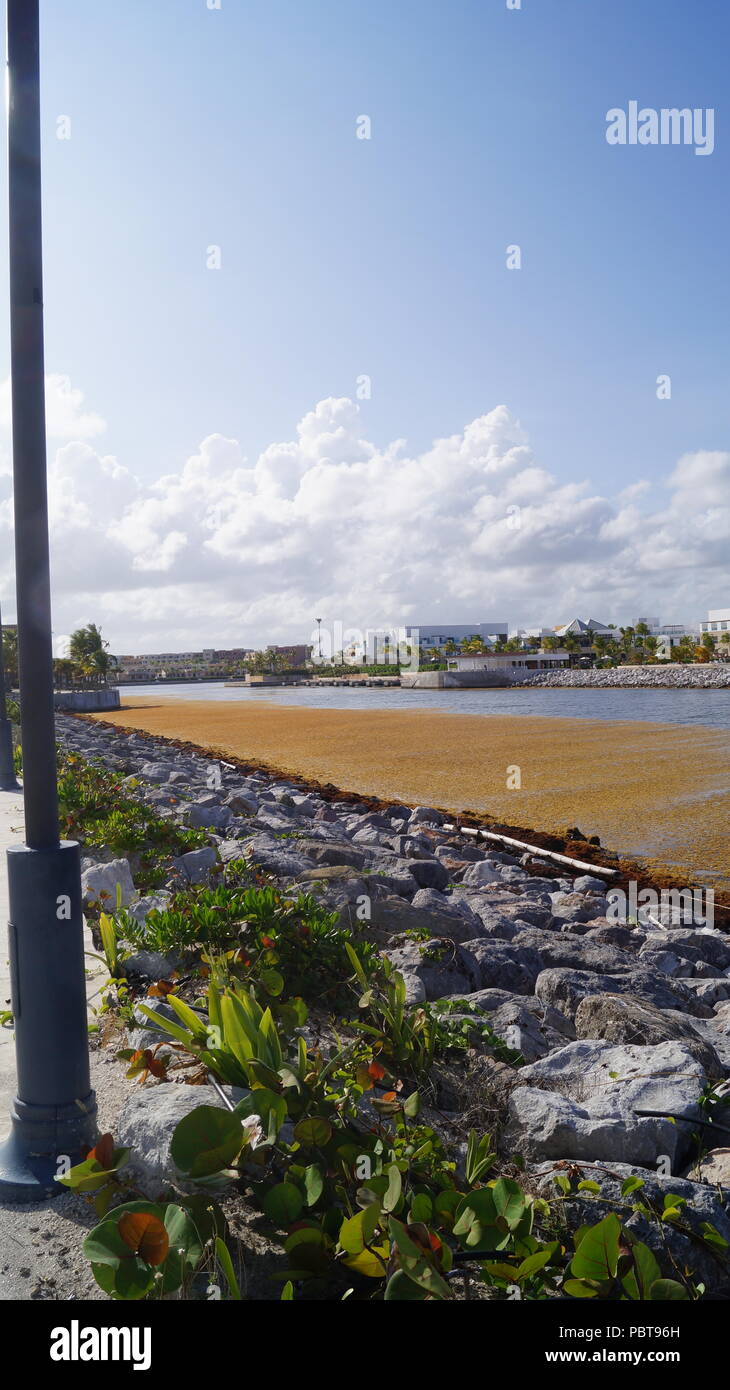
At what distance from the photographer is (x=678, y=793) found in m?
16.0

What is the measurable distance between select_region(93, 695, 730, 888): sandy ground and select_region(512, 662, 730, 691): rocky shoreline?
4858 centimetres

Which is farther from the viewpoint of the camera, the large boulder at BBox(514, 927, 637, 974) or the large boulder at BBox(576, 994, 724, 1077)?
the large boulder at BBox(514, 927, 637, 974)

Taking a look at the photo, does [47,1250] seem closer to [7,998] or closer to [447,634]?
[7,998]

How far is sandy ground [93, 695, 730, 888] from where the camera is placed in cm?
1287

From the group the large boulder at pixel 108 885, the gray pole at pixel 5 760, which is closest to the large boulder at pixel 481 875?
the large boulder at pixel 108 885

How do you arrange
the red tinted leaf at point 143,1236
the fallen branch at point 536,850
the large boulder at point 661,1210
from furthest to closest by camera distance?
the fallen branch at point 536,850 < the large boulder at point 661,1210 < the red tinted leaf at point 143,1236

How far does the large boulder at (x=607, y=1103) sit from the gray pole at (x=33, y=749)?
5.46ft

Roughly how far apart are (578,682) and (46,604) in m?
101

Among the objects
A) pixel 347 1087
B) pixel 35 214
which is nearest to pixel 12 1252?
pixel 347 1087

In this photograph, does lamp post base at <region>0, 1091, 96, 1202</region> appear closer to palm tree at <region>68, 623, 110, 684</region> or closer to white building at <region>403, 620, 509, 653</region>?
palm tree at <region>68, 623, 110, 684</region>

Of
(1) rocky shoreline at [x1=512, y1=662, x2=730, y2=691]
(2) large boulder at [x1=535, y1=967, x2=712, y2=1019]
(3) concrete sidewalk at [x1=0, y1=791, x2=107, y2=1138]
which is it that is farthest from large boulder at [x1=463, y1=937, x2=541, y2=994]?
(1) rocky shoreline at [x1=512, y1=662, x2=730, y2=691]

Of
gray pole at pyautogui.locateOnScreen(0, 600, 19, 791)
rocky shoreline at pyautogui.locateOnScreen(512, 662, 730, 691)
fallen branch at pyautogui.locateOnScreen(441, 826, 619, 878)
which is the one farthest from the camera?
rocky shoreline at pyautogui.locateOnScreen(512, 662, 730, 691)

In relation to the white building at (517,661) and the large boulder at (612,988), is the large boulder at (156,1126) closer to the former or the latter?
the large boulder at (612,988)

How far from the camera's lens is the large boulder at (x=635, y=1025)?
417 centimetres
